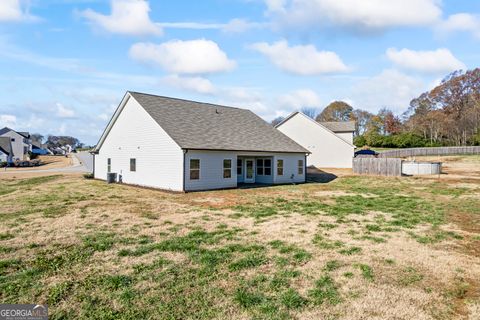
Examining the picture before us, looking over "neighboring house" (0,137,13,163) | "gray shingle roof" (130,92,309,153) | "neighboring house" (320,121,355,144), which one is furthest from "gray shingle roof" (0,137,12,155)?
"neighboring house" (320,121,355,144)

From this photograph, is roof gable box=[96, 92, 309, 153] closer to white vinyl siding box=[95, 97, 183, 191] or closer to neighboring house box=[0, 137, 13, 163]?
white vinyl siding box=[95, 97, 183, 191]

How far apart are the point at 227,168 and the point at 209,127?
3237 millimetres

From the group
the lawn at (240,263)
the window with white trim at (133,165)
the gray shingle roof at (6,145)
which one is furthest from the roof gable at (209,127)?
the gray shingle roof at (6,145)

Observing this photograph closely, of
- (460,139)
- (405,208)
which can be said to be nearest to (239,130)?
(405,208)

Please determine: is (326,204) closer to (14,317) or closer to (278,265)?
(278,265)

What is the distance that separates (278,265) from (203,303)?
202 cm

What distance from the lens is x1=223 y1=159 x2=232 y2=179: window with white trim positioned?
20.6 metres

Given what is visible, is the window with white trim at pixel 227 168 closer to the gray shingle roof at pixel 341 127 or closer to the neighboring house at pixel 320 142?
the neighboring house at pixel 320 142

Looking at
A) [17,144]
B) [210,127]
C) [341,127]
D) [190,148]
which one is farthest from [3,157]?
[341,127]

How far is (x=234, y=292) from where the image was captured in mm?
5039

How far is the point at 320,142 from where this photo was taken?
37656mm

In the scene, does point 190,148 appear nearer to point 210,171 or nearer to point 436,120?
Answer: point 210,171

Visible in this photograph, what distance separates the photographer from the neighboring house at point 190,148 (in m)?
19.0

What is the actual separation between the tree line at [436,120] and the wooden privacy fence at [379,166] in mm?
39340
